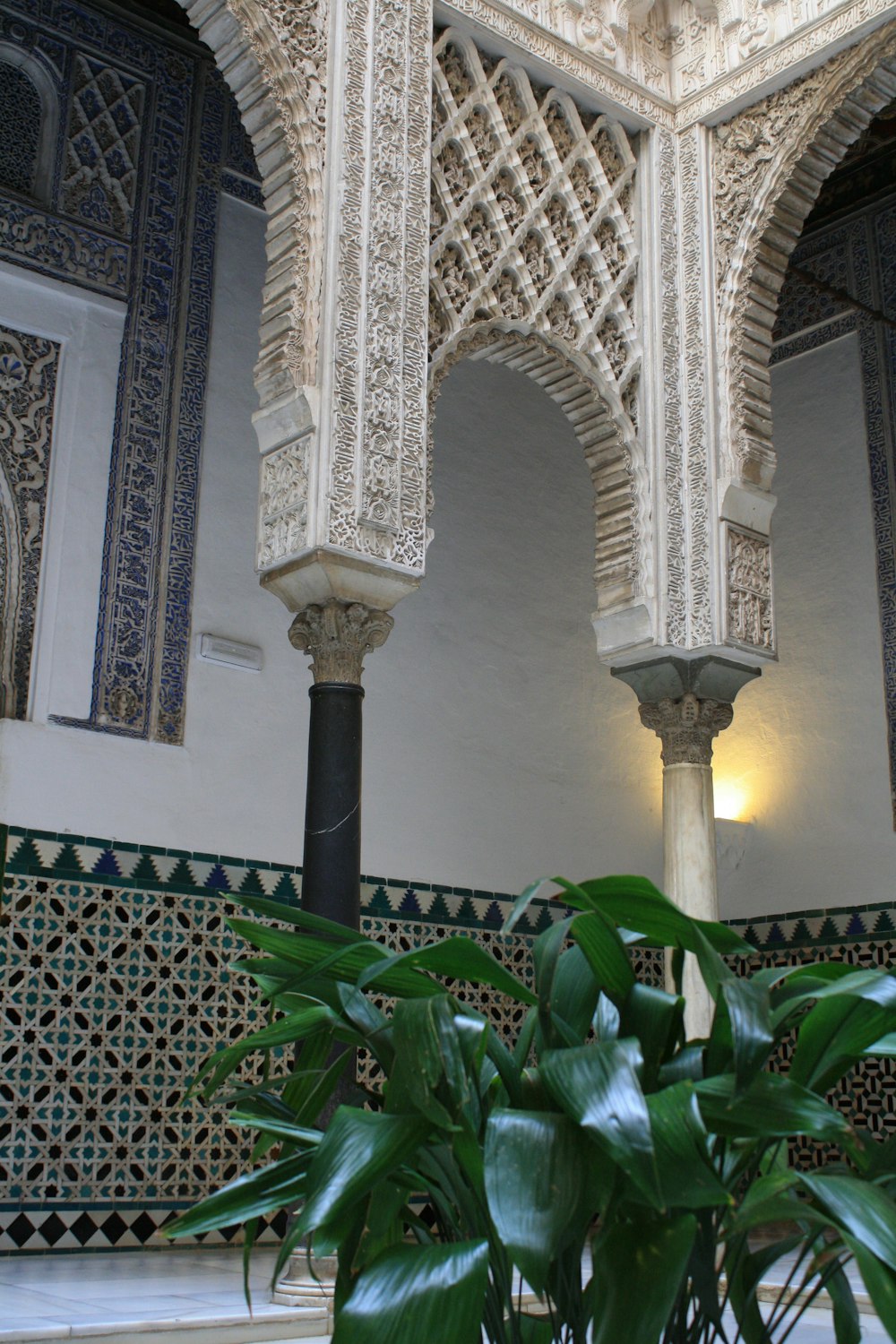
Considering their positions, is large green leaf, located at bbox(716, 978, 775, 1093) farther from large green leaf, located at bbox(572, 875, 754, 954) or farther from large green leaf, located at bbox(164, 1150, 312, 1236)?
large green leaf, located at bbox(164, 1150, 312, 1236)

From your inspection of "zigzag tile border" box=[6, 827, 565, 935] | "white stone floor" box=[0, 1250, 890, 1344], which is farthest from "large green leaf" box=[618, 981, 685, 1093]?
"zigzag tile border" box=[6, 827, 565, 935]

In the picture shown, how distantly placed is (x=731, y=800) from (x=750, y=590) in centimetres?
246

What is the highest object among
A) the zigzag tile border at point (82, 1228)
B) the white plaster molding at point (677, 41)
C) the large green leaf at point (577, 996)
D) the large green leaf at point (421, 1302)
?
the white plaster molding at point (677, 41)

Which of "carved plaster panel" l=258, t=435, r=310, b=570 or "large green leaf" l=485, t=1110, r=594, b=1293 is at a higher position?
"carved plaster panel" l=258, t=435, r=310, b=570

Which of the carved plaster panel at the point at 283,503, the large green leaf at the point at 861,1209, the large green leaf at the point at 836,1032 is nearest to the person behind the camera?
the large green leaf at the point at 861,1209

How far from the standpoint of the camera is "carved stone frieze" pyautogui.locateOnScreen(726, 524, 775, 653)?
18.6 feet

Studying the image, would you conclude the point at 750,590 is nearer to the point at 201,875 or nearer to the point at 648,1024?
the point at 201,875

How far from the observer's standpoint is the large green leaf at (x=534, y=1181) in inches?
56.9

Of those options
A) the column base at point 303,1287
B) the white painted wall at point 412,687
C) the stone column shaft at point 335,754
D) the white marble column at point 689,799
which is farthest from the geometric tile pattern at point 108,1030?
the white marble column at point 689,799

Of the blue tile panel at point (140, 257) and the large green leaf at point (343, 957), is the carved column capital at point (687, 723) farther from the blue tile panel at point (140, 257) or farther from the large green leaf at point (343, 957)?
the large green leaf at point (343, 957)

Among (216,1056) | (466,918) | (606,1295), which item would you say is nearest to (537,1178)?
(606,1295)

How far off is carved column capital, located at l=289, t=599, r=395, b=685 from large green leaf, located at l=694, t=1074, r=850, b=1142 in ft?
10.4

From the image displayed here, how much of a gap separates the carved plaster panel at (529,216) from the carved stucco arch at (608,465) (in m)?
0.07

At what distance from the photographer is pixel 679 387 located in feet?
19.3
